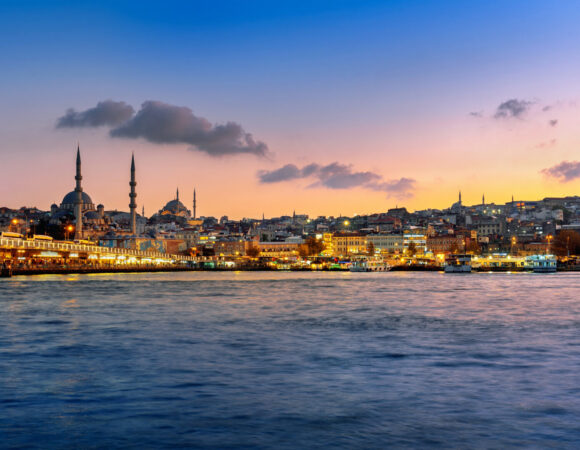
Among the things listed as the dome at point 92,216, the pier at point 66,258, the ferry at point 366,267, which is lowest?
the ferry at point 366,267

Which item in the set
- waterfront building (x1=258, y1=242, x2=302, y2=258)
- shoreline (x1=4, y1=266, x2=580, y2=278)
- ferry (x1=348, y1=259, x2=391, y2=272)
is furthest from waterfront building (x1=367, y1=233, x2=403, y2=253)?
ferry (x1=348, y1=259, x2=391, y2=272)

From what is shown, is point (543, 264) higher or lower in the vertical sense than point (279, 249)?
lower

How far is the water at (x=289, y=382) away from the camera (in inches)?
303

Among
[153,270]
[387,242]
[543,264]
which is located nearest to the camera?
[543,264]

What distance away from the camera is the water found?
770 cm

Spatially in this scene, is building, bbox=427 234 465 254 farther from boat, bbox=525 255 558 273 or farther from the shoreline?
boat, bbox=525 255 558 273

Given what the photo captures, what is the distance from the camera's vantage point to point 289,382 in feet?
35.2

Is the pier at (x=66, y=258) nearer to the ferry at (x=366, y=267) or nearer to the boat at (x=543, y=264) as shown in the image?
the ferry at (x=366, y=267)

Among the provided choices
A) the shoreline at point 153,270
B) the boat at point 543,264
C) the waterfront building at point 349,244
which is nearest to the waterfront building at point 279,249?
the waterfront building at point 349,244

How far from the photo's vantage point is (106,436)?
25.0 ft

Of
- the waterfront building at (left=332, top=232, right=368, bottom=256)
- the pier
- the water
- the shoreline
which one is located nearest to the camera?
the water

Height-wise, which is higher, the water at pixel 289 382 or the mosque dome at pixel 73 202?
the mosque dome at pixel 73 202

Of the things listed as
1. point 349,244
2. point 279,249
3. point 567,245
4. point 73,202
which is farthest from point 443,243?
point 73,202

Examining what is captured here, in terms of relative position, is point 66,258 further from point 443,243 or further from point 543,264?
point 443,243
